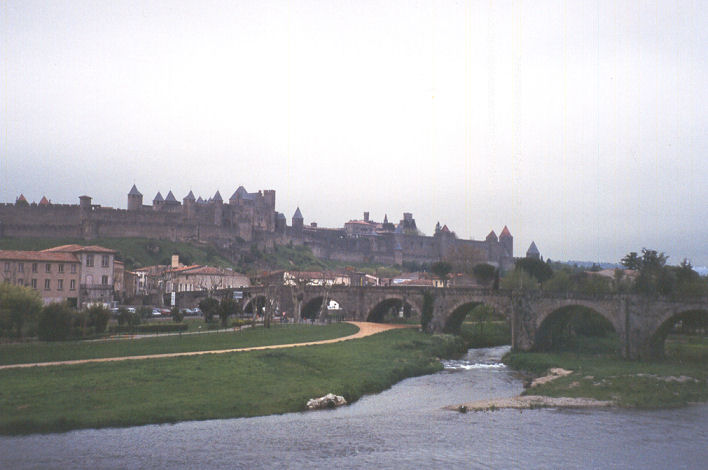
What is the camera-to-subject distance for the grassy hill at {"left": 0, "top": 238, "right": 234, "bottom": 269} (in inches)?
4579

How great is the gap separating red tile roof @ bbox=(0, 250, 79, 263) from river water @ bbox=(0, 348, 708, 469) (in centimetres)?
4378

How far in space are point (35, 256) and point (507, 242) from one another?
147 metres

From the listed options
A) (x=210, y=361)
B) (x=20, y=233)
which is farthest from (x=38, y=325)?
(x=20, y=233)

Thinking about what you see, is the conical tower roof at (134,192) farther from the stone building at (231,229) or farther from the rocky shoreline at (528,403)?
the rocky shoreline at (528,403)

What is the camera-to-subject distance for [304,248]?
6511 inches

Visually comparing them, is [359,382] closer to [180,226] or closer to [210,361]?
[210,361]

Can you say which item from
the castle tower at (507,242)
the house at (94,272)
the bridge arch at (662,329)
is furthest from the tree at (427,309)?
the castle tower at (507,242)

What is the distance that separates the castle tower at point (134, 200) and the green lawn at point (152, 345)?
9857 cm

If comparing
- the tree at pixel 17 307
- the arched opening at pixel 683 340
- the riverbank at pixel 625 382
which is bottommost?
the riverbank at pixel 625 382

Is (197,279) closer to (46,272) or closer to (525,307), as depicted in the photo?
(46,272)

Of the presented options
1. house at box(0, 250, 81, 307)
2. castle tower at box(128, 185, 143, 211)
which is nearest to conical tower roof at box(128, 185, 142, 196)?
castle tower at box(128, 185, 143, 211)

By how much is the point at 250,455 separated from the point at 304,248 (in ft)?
471

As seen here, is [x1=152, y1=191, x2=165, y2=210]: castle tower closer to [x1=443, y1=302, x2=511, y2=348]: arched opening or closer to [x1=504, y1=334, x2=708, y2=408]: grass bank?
[x1=443, y1=302, x2=511, y2=348]: arched opening

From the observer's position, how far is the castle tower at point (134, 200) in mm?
144250
